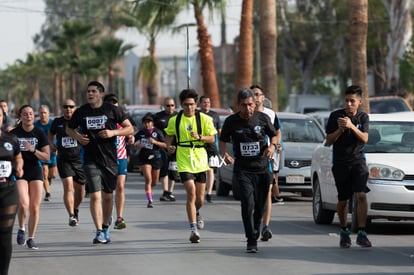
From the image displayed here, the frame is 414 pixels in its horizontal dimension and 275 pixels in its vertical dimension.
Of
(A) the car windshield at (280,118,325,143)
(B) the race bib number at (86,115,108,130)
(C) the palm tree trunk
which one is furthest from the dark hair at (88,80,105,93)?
(C) the palm tree trunk

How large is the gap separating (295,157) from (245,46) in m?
15.0

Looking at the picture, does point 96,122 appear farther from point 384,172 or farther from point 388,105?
point 388,105

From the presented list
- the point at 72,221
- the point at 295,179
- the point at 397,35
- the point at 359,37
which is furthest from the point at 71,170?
the point at 397,35

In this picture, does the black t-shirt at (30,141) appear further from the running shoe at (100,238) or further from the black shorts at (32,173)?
the running shoe at (100,238)

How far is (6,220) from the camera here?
33.4 ft

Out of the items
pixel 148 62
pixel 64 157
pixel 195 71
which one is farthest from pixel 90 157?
pixel 195 71

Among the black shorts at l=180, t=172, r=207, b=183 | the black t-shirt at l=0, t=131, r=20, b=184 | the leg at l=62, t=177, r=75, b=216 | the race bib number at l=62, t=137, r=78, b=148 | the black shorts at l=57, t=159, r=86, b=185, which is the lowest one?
the leg at l=62, t=177, r=75, b=216

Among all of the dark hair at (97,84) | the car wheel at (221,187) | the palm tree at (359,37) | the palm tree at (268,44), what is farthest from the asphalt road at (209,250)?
the palm tree at (268,44)

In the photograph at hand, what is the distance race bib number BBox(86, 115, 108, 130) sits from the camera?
14.2 m

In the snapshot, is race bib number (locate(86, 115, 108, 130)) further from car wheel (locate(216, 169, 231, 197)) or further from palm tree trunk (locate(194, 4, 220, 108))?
palm tree trunk (locate(194, 4, 220, 108))

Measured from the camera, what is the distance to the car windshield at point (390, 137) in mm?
15703

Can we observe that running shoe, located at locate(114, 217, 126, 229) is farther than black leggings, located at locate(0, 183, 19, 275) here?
Yes

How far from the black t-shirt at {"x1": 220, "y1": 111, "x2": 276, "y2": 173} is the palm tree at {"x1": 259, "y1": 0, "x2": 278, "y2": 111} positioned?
20.4 meters

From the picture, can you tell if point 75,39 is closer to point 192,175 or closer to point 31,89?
point 31,89
